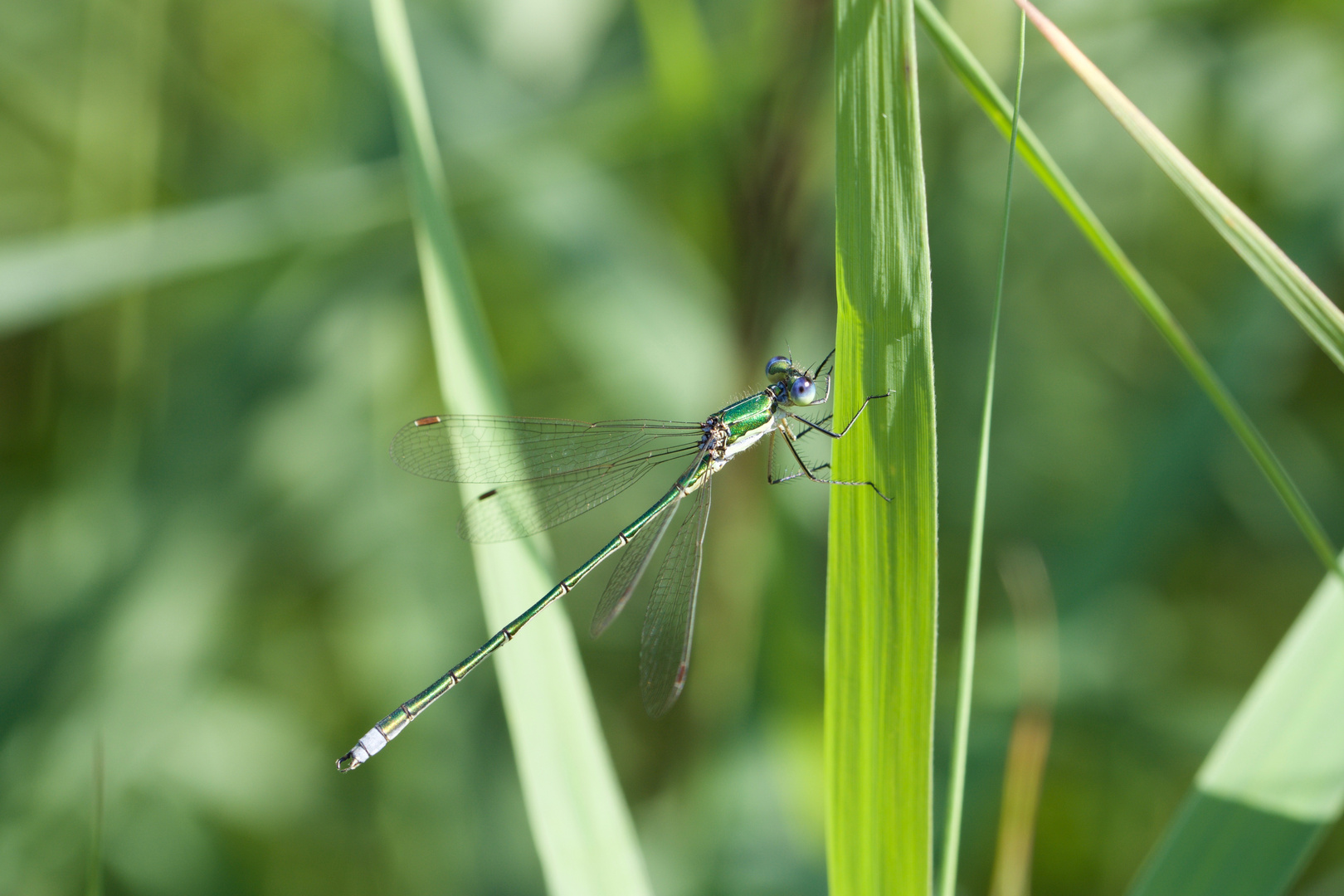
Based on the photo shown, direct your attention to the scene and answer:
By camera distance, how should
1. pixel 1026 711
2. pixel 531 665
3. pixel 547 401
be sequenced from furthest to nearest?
pixel 547 401, pixel 1026 711, pixel 531 665

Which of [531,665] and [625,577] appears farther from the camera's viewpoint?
[625,577]

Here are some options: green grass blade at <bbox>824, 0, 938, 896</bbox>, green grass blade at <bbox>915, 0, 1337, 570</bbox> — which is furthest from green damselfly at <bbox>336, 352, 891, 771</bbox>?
green grass blade at <bbox>915, 0, 1337, 570</bbox>

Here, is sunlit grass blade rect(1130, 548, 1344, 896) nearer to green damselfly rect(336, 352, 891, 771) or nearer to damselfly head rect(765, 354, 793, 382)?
green damselfly rect(336, 352, 891, 771)

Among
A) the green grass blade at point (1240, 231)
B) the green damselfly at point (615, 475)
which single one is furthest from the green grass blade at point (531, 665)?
the green grass blade at point (1240, 231)

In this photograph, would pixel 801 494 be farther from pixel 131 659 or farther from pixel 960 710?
pixel 131 659

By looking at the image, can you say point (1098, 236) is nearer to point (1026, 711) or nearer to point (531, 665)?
point (531, 665)

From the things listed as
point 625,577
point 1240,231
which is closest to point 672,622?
point 625,577

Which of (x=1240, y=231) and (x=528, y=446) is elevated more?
(x=528, y=446)
